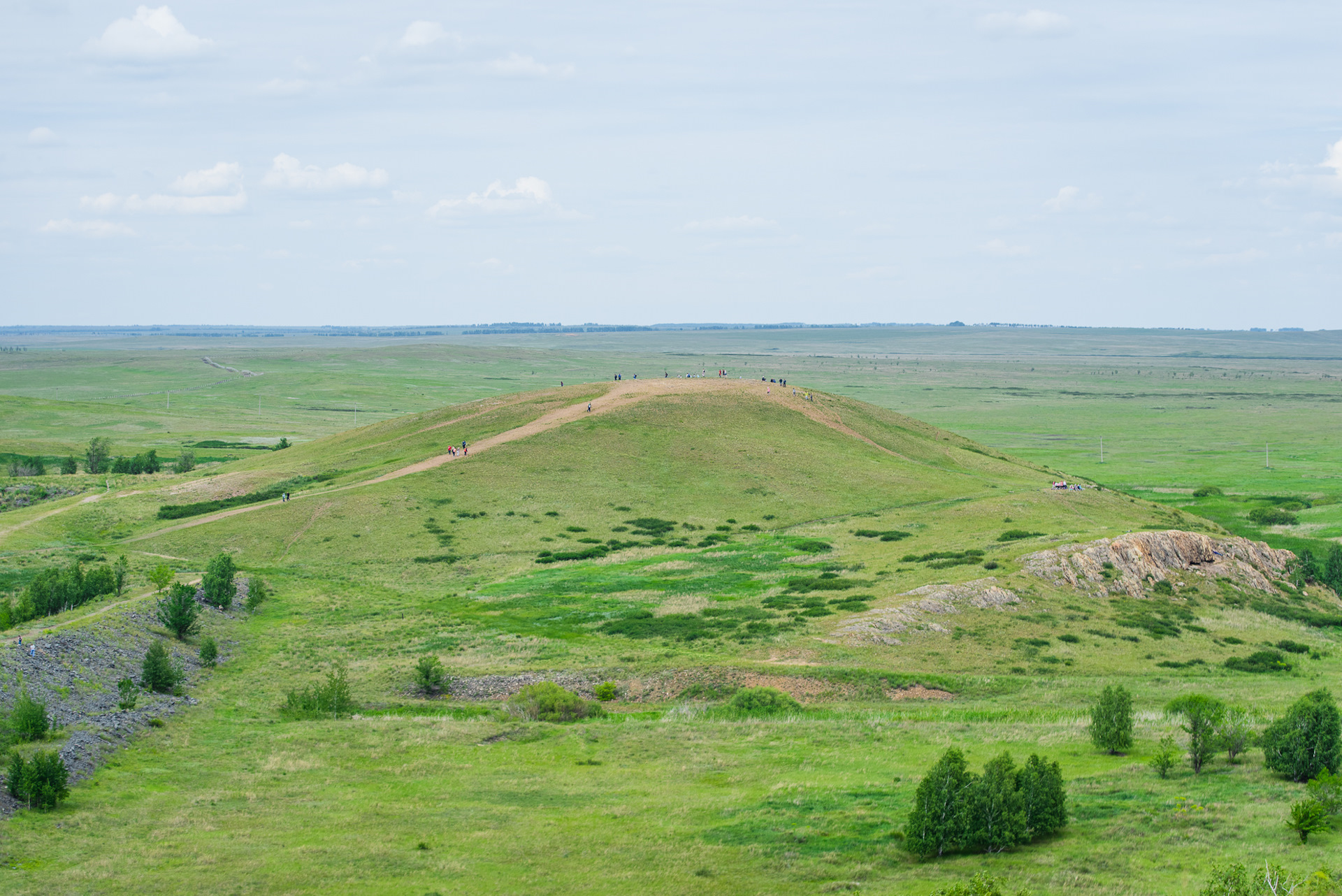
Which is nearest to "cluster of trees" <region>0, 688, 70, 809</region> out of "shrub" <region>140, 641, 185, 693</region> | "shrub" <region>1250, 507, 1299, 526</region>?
"shrub" <region>140, 641, 185, 693</region>

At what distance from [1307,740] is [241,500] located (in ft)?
259

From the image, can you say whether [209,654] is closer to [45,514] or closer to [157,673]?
[157,673]

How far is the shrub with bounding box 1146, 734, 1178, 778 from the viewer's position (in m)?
30.8

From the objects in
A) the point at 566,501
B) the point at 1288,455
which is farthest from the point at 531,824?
the point at 1288,455

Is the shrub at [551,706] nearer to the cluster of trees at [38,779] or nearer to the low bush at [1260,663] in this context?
the cluster of trees at [38,779]

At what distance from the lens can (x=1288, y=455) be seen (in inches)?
5792

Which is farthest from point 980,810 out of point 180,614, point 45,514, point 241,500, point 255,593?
point 45,514

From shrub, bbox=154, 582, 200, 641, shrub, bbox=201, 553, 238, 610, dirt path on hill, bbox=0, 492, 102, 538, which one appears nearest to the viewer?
shrub, bbox=154, 582, 200, 641

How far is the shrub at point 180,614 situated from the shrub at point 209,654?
1855mm

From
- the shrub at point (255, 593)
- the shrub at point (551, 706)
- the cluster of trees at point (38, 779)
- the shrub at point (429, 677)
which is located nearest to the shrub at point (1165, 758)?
the shrub at point (551, 706)

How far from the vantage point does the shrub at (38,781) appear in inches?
1089

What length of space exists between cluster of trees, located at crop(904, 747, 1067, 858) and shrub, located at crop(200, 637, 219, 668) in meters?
34.5

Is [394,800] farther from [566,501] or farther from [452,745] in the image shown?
[566,501]

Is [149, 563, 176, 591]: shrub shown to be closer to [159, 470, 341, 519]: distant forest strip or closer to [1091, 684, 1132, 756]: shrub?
[159, 470, 341, 519]: distant forest strip
